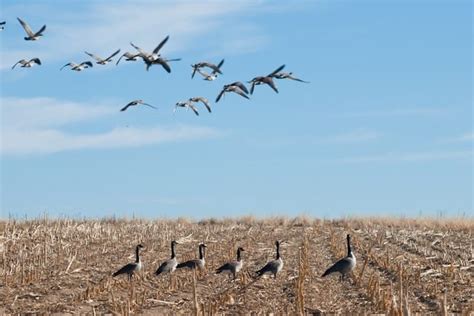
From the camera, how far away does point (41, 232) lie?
109ft

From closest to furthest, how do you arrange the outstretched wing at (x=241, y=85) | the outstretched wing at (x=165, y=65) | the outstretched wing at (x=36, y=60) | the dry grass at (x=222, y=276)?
the dry grass at (x=222, y=276) < the outstretched wing at (x=165, y=65) < the outstretched wing at (x=241, y=85) < the outstretched wing at (x=36, y=60)

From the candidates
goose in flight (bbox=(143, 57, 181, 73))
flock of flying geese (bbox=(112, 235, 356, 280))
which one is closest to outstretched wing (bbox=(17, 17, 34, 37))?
Result: goose in flight (bbox=(143, 57, 181, 73))

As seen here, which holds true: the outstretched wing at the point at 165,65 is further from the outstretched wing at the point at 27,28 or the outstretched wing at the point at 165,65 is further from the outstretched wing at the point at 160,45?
the outstretched wing at the point at 27,28

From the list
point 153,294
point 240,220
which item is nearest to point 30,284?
point 153,294

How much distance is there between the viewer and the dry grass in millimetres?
15781

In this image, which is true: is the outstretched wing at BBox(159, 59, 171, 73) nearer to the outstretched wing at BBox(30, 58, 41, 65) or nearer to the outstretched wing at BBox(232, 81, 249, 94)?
the outstretched wing at BBox(232, 81, 249, 94)

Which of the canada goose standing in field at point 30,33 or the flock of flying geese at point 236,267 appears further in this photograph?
the canada goose standing in field at point 30,33

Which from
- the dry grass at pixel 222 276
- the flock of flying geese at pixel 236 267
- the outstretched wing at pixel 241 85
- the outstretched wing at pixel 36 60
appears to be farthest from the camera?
the outstretched wing at pixel 36 60

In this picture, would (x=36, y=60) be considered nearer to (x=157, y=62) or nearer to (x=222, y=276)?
(x=157, y=62)

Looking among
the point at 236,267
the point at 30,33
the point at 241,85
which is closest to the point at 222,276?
the point at 236,267

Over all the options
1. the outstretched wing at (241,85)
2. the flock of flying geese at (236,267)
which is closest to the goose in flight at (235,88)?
the outstretched wing at (241,85)

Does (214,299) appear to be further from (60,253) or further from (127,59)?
(60,253)

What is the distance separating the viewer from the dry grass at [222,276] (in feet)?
51.8

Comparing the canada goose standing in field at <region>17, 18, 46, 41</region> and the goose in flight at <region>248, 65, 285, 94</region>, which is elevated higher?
the canada goose standing in field at <region>17, 18, 46, 41</region>
